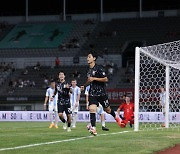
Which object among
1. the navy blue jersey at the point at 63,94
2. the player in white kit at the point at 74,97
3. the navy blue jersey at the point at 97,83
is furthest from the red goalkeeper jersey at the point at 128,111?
the navy blue jersey at the point at 97,83

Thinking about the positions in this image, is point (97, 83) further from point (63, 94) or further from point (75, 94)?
point (75, 94)

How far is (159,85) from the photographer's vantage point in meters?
27.4

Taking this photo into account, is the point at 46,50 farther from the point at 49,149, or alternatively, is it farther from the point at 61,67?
the point at 49,149

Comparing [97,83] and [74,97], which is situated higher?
[97,83]

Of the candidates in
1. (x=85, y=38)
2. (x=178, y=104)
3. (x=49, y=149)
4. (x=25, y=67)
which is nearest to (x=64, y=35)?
(x=85, y=38)

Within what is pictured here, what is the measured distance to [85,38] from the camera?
52.0 m

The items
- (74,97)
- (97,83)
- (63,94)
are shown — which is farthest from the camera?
(74,97)

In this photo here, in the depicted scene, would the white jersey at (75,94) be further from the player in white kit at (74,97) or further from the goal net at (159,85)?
the goal net at (159,85)

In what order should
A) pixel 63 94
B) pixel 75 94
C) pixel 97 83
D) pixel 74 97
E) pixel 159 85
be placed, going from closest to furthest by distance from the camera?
pixel 97 83
pixel 63 94
pixel 75 94
pixel 74 97
pixel 159 85

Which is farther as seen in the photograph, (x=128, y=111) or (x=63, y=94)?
(x=128, y=111)

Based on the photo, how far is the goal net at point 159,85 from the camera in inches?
752

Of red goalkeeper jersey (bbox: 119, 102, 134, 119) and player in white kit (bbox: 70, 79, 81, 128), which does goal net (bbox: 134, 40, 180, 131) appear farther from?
player in white kit (bbox: 70, 79, 81, 128)

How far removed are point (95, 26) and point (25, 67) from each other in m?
8.95

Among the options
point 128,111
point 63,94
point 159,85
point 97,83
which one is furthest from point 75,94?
point 97,83
